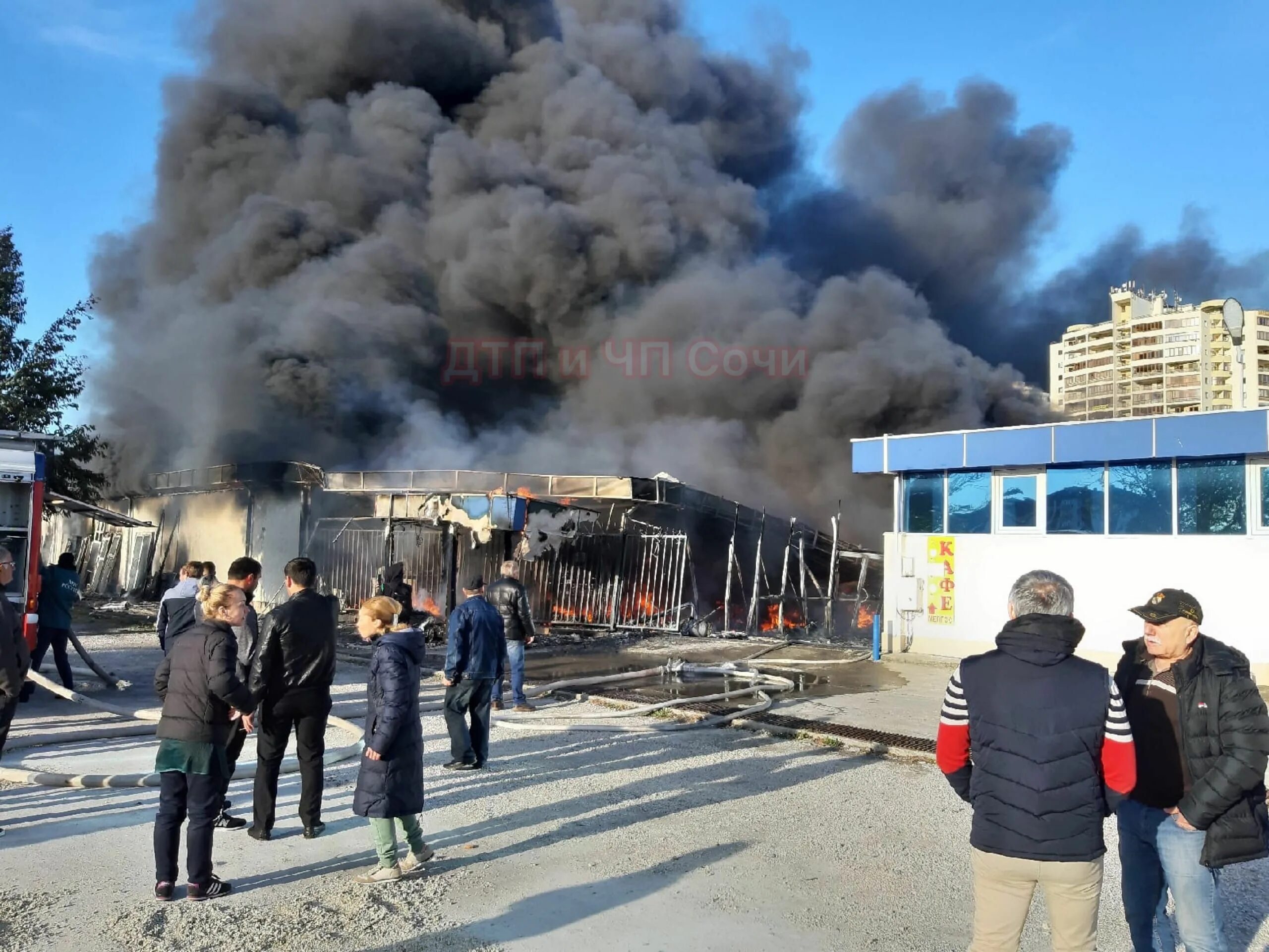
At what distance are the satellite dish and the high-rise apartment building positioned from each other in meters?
33.0

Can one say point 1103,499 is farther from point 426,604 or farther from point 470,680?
point 426,604

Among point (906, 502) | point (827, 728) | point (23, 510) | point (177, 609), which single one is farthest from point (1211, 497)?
point (23, 510)

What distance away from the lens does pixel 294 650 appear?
4.51 m

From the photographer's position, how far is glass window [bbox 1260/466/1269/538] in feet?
30.9

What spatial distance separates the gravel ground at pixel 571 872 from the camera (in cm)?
345

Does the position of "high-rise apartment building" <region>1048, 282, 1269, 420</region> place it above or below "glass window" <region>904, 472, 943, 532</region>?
above

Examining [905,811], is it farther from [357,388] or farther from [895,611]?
[357,388]

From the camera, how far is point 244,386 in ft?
70.6

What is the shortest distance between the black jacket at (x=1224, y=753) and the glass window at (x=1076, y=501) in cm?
837

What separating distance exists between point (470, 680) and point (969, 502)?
7745 millimetres

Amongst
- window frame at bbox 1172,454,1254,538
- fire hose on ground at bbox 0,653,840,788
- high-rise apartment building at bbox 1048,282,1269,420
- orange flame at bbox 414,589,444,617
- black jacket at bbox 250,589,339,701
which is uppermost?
high-rise apartment building at bbox 1048,282,1269,420

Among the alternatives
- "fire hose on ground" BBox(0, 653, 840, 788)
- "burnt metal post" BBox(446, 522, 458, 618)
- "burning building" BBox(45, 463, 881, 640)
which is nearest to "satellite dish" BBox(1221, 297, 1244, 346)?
"burning building" BBox(45, 463, 881, 640)

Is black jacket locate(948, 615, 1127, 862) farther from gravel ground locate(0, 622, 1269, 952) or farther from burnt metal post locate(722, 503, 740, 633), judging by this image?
burnt metal post locate(722, 503, 740, 633)

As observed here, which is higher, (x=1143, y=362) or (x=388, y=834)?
(x=1143, y=362)
